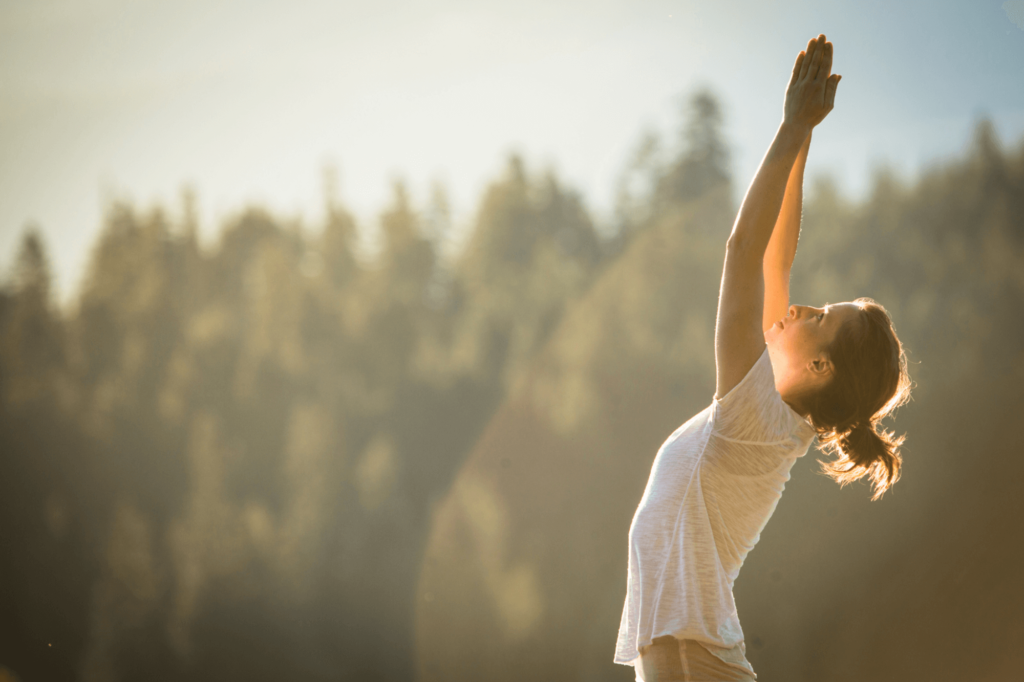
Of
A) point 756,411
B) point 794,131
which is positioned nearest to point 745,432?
point 756,411

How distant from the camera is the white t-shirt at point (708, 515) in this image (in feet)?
3.52

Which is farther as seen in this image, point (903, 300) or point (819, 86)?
point (903, 300)

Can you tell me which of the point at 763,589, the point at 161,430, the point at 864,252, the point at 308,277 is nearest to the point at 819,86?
the point at 763,589

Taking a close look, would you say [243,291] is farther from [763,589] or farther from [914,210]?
[914,210]

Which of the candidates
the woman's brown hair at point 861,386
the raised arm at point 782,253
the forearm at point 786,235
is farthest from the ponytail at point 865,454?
the forearm at point 786,235

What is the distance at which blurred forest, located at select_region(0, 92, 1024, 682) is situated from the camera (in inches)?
374

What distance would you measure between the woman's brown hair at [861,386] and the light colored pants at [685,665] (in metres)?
0.37

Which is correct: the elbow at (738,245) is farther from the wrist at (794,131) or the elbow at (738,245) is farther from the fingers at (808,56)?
the fingers at (808,56)

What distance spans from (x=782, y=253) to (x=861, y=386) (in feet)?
1.29

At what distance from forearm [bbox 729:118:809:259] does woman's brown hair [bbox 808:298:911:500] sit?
0.80ft

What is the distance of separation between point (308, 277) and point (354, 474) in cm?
311

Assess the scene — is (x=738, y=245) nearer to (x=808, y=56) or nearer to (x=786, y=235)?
(x=808, y=56)

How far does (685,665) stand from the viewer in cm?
107

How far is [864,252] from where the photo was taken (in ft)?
33.3
